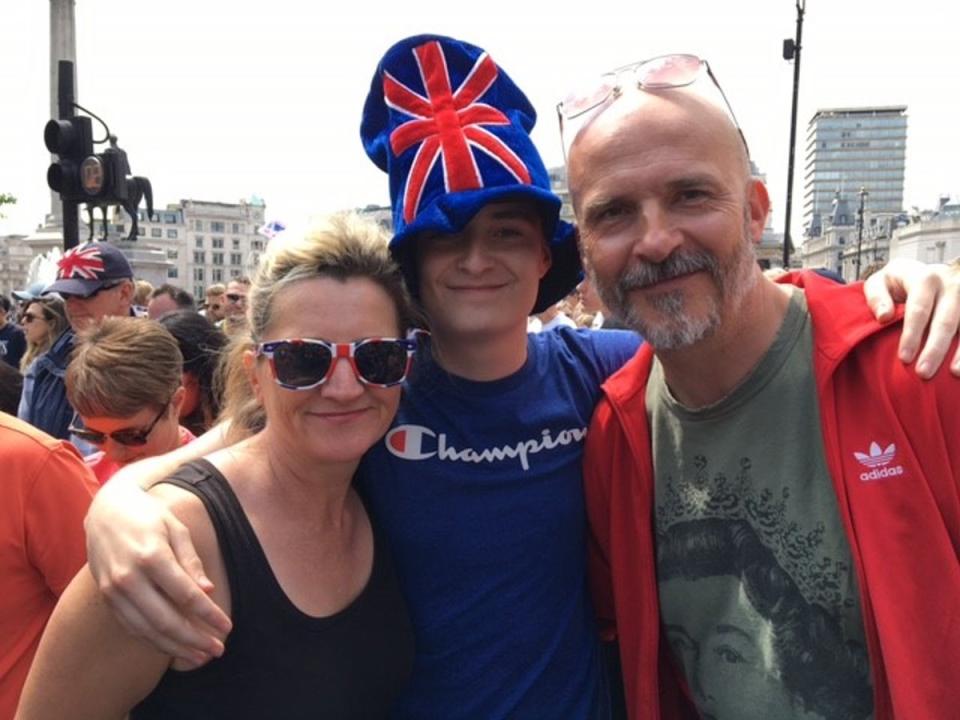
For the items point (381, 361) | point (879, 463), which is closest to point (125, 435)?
point (381, 361)

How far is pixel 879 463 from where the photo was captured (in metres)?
1.68

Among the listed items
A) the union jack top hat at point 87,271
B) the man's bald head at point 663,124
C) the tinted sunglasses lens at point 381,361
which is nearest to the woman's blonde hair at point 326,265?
the tinted sunglasses lens at point 381,361

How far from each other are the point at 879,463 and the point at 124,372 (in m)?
2.51

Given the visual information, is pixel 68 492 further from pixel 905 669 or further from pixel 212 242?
pixel 212 242

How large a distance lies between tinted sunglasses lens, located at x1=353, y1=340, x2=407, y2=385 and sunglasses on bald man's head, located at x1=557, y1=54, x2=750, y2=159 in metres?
0.70

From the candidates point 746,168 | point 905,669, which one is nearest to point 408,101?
point 746,168

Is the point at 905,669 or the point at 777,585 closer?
the point at 905,669

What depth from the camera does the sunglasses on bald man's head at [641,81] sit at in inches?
78.8

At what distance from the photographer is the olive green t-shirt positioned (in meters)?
1.75

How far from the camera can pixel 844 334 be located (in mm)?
1803

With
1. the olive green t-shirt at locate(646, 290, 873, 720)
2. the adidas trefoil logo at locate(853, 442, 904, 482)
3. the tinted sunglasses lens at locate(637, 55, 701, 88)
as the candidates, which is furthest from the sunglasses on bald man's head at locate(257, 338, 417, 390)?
the adidas trefoil logo at locate(853, 442, 904, 482)

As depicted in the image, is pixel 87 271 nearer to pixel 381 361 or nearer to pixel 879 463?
pixel 381 361

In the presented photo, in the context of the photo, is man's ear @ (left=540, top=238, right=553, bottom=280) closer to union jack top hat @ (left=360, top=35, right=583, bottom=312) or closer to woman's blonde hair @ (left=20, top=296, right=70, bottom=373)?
union jack top hat @ (left=360, top=35, right=583, bottom=312)

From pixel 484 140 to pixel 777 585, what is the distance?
1.38 m
